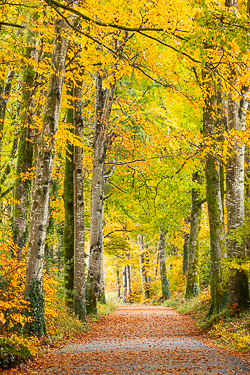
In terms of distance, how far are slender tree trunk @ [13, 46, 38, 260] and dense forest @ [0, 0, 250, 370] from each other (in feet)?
0.10

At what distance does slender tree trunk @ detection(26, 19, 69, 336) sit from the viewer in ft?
25.5

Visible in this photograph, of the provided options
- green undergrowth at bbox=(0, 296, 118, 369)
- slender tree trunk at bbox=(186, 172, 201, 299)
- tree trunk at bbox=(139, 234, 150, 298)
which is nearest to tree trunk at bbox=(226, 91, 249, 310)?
green undergrowth at bbox=(0, 296, 118, 369)

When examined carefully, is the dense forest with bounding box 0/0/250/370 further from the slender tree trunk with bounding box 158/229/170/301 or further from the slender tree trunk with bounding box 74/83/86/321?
the slender tree trunk with bounding box 158/229/170/301

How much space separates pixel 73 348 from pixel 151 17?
7249 millimetres

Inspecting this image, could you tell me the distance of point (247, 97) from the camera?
1042cm

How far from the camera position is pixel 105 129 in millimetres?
14555

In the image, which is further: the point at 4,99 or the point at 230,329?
the point at 4,99

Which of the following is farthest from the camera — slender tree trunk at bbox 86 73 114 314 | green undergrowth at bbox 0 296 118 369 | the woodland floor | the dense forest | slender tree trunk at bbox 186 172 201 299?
slender tree trunk at bbox 186 172 201 299

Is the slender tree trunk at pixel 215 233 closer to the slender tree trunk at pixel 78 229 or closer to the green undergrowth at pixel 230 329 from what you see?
the green undergrowth at pixel 230 329

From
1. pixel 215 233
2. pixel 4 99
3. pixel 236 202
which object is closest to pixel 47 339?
pixel 215 233

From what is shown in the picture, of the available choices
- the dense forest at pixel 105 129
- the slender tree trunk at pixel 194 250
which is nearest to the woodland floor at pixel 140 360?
the dense forest at pixel 105 129

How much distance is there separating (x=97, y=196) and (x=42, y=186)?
591 centimetres

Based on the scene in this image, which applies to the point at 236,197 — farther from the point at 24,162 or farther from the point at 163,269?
the point at 163,269

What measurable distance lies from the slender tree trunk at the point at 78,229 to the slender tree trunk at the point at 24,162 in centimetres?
181
